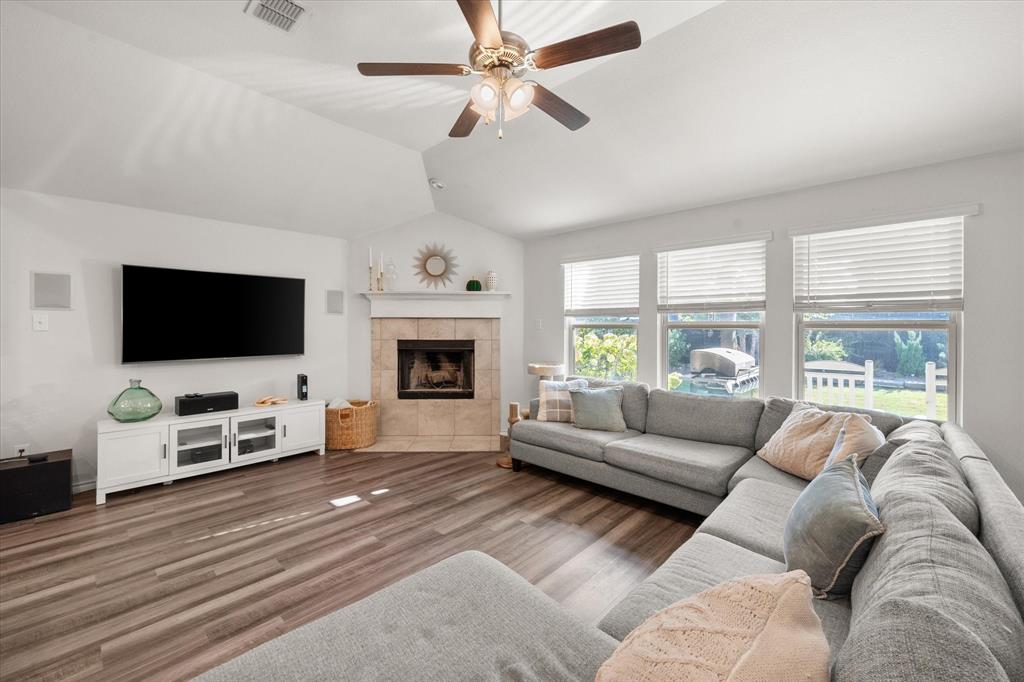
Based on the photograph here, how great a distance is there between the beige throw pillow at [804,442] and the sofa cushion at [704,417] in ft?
1.05

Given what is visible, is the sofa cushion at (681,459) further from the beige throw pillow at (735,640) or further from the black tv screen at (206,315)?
the black tv screen at (206,315)

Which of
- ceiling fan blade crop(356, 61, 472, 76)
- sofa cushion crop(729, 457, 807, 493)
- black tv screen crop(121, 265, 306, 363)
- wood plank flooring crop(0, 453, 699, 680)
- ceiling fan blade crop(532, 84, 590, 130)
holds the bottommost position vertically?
wood plank flooring crop(0, 453, 699, 680)

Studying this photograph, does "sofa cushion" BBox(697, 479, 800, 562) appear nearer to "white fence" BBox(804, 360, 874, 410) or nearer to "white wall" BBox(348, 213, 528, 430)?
"white fence" BBox(804, 360, 874, 410)

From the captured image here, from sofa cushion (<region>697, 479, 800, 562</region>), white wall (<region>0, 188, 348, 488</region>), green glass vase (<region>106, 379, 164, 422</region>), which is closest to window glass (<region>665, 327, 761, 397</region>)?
sofa cushion (<region>697, 479, 800, 562</region>)

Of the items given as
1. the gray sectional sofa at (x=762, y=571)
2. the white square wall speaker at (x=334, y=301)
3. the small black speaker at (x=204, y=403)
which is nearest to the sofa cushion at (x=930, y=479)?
the gray sectional sofa at (x=762, y=571)

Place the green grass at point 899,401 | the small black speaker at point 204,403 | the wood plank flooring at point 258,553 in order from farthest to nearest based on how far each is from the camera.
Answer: the small black speaker at point 204,403 < the green grass at point 899,401 < the wood plank flooring at point 258,553

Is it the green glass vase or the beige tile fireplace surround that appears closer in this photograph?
the green glass vase

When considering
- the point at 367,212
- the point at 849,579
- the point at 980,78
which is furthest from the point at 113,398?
the point at 980,78

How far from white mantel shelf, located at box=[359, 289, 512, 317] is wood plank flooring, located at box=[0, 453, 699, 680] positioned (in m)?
2.00

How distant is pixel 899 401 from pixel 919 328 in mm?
523

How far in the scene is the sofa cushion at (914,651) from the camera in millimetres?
598

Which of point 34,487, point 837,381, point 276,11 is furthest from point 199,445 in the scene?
point 837,381

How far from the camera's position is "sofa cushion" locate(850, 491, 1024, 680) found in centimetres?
68

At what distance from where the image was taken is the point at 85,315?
3512 millimetres
